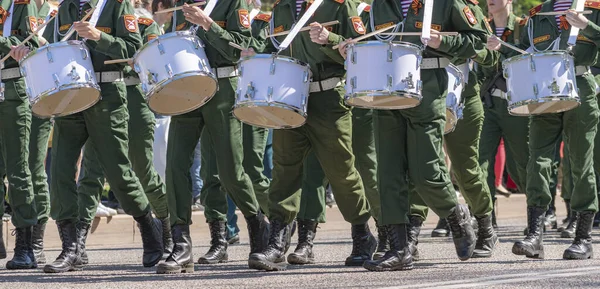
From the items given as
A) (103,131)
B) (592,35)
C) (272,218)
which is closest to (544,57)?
(592,35)

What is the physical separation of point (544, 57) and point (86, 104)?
2.99 meters

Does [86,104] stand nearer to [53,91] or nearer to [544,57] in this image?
[53,91]

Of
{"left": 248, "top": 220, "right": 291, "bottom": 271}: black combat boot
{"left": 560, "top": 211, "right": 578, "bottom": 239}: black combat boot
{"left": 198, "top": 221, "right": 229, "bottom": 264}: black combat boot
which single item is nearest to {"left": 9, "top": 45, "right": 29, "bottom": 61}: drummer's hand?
{"left": 198, "top": 221, "right": 229, "bottom": 264}: black combat boot

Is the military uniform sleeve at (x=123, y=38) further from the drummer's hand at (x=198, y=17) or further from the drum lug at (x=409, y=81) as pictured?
the drum lug at (x=409, y=81)

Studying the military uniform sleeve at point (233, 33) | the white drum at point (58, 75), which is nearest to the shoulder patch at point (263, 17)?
the military uniform sleeve at point (233, 33)

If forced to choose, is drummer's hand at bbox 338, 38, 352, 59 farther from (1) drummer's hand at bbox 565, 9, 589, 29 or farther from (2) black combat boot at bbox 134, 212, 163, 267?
(2) black combat boot at bbox 134, 212, 163, 267

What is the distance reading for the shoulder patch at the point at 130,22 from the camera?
8.34 meters

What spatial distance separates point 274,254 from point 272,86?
46.1 inches

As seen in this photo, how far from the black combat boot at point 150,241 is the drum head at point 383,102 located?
2037 mm

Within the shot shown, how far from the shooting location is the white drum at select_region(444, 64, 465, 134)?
331 inches

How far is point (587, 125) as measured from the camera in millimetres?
8555

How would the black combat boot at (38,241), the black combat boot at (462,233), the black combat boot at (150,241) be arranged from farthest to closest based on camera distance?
the black combat boot at (38,241) < the black combat boot at (150,241) < the black combat boot at (462,233)

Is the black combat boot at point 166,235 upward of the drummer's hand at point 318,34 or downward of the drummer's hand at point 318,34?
downward

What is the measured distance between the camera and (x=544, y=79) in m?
8.12
